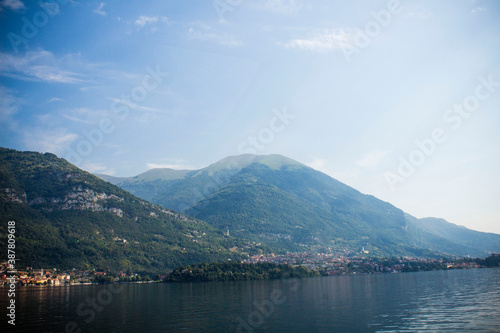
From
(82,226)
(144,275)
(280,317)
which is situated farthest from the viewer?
(82,226)

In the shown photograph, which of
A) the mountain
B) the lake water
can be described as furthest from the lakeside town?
the lake water

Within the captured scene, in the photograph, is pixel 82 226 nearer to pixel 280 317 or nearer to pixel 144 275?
pixel 144 275

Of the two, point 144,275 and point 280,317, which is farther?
point 144,275

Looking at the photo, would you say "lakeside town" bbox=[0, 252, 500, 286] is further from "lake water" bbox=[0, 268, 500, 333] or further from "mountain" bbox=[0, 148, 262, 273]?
"lake water" bbox=[0, 268, 500, 333]

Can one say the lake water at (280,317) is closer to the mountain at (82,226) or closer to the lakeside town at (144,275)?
the lakeside town at (144,275)

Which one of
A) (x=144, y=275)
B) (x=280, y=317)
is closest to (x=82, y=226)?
(x=144, y=275)

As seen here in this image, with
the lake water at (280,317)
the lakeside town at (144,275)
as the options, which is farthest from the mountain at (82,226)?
the lake water at (280,317)

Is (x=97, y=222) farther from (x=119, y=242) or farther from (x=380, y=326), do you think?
(x=380, y=326)

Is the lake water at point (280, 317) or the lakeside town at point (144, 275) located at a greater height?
the lake water at point (280, 317)
